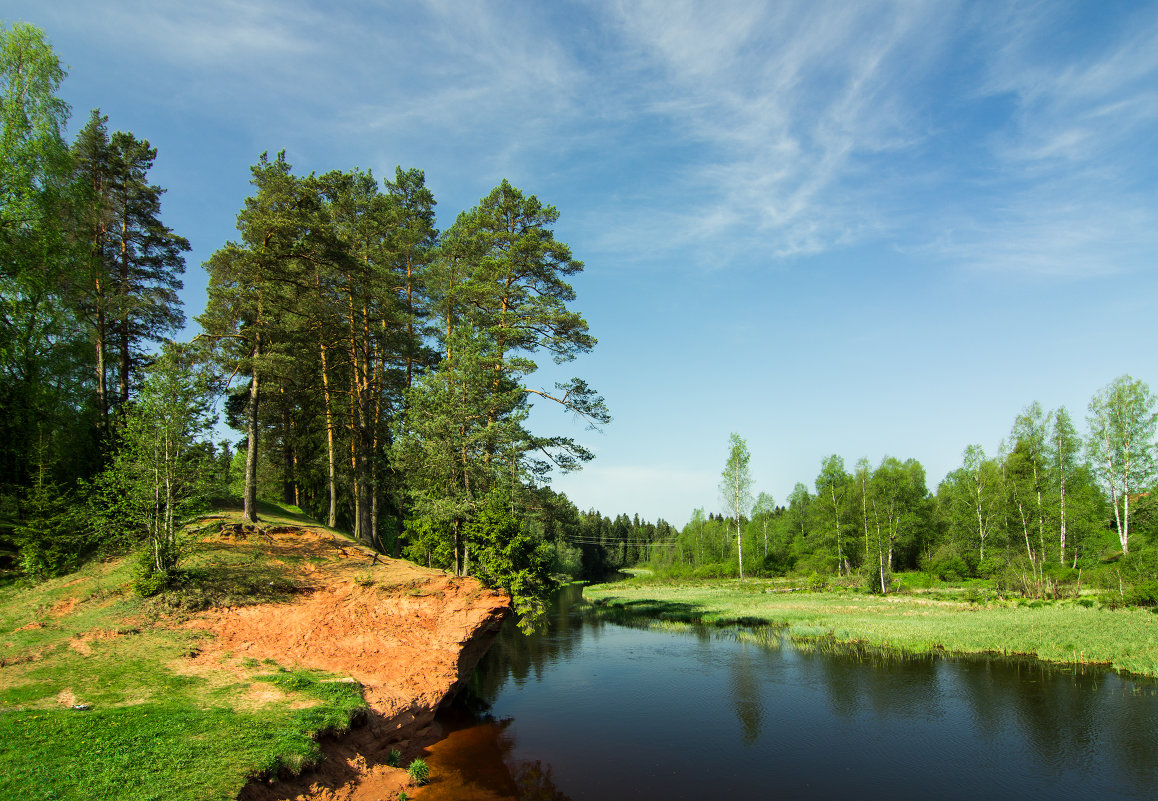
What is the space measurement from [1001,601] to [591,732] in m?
37.7

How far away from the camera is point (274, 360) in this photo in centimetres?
2152

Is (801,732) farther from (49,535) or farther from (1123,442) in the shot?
(1123,442)

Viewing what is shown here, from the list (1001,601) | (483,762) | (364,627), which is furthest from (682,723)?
(1001,601)

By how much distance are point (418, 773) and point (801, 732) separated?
40.1 feet

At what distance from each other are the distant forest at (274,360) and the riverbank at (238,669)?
1902 millimetres

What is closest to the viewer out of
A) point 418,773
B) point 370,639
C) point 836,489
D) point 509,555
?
point 418,773

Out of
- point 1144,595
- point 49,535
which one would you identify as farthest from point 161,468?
point 1144,595

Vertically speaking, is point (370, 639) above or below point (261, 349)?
below

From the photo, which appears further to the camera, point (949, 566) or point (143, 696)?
point (949, 566)

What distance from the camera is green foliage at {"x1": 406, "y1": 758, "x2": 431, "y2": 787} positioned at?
45.9 ft

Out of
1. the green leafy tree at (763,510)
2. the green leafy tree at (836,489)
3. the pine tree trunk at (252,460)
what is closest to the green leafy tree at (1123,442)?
the green leafy tree at (836,489)

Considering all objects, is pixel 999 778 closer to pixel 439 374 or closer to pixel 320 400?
pixel 439 374

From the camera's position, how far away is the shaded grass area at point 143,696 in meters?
9.48

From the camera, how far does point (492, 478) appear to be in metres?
25.1
